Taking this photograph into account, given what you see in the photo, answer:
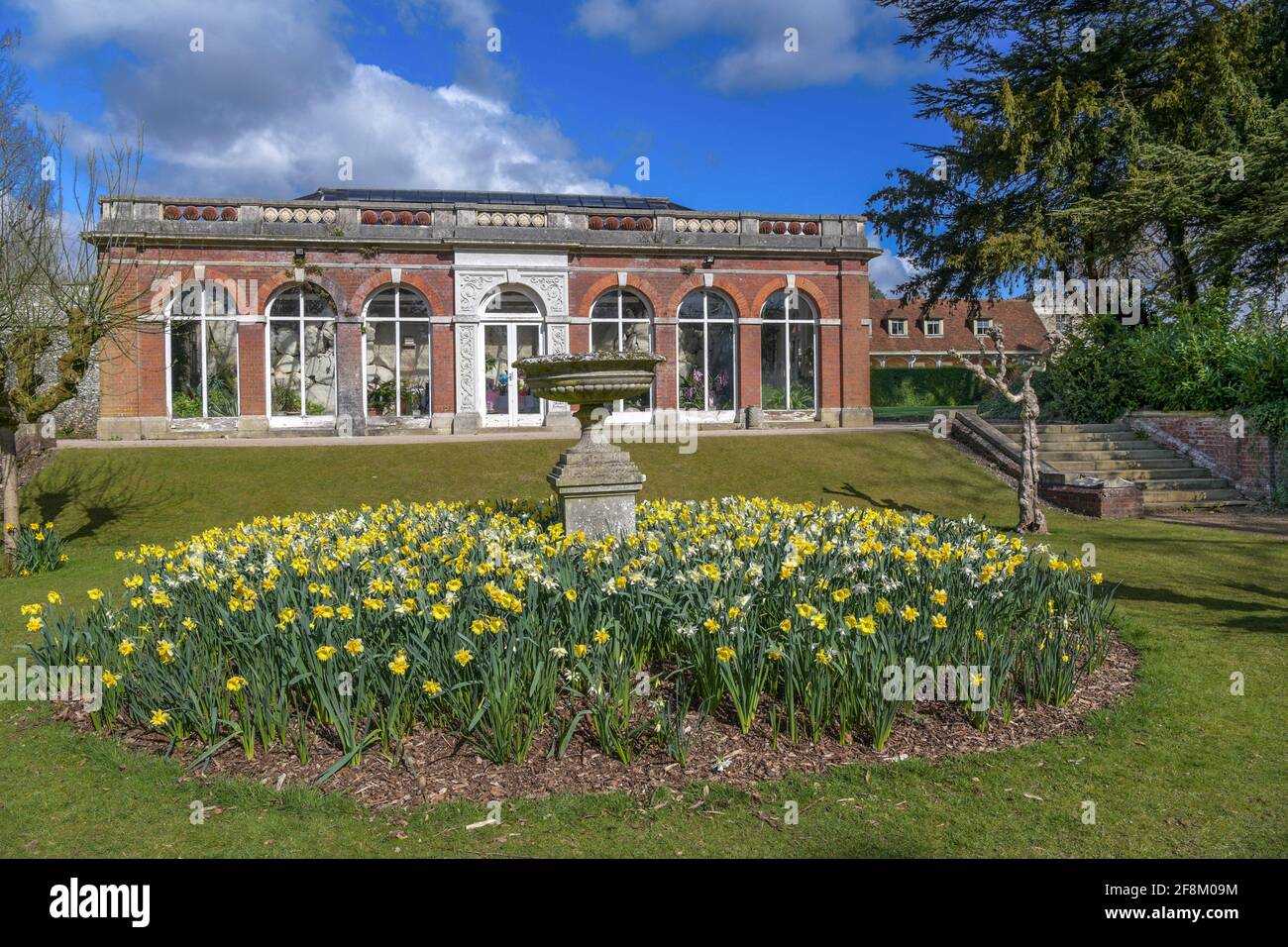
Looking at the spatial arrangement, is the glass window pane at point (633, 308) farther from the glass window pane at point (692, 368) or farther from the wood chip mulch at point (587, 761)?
the wood chip mulch at point (587, 761)

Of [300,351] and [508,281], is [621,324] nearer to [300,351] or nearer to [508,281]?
[508,281]

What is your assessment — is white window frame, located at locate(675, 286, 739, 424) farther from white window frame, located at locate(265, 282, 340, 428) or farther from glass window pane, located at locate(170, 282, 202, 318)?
glass window pane, located at locate(170, 282, 202, 318)

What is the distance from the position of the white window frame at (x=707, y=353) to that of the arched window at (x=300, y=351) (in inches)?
347

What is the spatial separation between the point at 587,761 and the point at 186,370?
2040 cm

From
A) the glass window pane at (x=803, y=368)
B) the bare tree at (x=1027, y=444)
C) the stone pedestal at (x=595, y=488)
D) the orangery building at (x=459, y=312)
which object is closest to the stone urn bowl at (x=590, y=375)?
the stone pedestal at (x=595, y=488)

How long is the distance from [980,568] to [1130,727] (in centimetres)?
128

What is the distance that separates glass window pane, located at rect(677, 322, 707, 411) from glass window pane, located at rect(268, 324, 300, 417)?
964 centimetres

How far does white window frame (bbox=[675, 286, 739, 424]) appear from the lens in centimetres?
2409

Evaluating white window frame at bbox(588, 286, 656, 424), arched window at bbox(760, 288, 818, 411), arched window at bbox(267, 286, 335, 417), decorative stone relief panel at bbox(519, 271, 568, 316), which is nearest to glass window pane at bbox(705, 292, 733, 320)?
arched window at bbox(760, 288, 818, 411)

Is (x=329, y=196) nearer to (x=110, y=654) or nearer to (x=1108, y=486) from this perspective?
(x=1108, y=486)

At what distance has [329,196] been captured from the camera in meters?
26.4

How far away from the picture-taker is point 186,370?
2161cm

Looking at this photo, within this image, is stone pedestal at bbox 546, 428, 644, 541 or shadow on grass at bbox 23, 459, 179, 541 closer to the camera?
stone pedestal at bbox 546, 428, 644, 541

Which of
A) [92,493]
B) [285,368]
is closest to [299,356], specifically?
[285,368]
